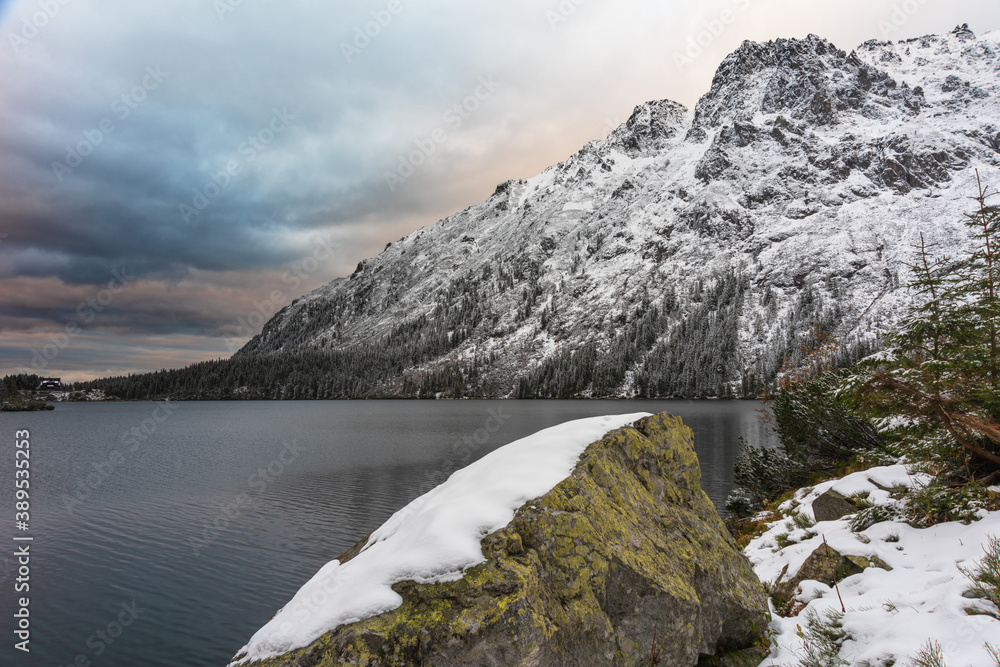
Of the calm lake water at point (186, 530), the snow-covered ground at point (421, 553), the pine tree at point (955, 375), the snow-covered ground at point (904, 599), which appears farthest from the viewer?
the calm lake water at point (186, 530)

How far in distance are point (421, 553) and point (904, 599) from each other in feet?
19.2

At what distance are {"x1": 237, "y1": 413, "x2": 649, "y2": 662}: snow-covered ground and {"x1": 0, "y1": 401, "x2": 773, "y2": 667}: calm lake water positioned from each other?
1281cm

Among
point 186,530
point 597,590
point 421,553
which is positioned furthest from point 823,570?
point 186,530

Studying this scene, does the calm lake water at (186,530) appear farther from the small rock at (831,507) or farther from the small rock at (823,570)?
the small rock at (831,507)

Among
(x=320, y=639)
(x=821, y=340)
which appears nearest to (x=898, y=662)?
(x=320, y=639)

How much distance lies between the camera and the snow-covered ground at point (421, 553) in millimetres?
4340

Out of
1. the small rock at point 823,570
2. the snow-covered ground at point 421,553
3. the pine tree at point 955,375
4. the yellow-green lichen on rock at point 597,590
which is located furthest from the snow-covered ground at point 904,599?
the snow-covered ground at point 421,553

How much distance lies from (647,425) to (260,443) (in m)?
65.5

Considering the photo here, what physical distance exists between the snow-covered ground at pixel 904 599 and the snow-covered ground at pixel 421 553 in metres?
3.76

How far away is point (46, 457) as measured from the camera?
161 ft

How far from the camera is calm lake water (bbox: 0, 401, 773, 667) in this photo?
15062 millimetres

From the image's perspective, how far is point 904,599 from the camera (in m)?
5.64

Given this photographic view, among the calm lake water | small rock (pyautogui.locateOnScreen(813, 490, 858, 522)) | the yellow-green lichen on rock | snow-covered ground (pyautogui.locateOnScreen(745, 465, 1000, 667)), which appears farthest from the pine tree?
the calm lake water

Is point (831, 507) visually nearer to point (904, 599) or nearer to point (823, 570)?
point (823, 570)
